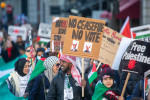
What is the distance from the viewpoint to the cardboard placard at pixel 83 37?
7.54m

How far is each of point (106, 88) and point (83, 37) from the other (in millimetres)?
892

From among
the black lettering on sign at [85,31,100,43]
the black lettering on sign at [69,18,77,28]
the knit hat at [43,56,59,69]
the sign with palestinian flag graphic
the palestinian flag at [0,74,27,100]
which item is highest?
the black lettering on sign at [69,18,77,28]

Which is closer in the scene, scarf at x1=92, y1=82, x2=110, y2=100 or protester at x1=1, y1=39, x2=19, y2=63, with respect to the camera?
scarf at x1=92, y1=82, x2=110, y2=100

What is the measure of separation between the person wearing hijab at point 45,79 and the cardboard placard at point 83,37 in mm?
604

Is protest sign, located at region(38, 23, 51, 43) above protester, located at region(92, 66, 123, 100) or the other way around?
above

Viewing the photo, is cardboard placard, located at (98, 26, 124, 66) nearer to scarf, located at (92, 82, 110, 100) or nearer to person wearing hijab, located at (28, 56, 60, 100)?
person wearing hijab, located at (28, 56, 60, 100)

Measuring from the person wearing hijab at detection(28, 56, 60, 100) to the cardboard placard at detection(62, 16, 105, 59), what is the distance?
604 mm

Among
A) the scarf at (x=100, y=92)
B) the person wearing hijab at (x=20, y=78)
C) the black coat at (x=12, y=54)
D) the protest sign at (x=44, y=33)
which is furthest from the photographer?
the black coat at (x=12, y=54)

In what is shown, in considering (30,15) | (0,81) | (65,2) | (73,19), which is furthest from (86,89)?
(30,15)

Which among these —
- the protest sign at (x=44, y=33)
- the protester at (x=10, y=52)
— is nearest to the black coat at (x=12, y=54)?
the protester at (x=10, y=52)

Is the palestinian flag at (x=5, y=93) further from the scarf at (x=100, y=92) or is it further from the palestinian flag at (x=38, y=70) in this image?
the scarf at (x=100, y=92)

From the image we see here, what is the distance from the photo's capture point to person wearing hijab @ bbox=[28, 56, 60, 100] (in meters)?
8.01

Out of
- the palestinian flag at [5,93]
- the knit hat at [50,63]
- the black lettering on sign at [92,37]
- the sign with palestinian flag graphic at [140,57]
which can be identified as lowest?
the palestinian flag at [5,93]

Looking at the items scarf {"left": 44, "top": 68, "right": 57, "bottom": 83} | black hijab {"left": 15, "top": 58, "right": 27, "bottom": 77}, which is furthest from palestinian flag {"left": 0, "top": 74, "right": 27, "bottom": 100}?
scarf {"left": 44, "top": 68, "right": 57, "bottom": 83}
